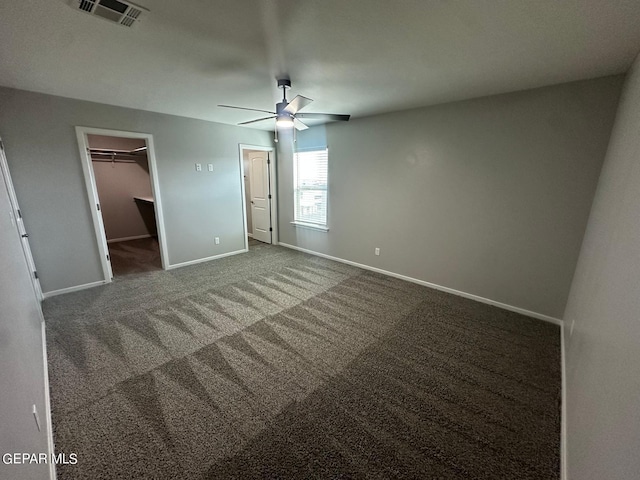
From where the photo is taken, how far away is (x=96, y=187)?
362 centimetres

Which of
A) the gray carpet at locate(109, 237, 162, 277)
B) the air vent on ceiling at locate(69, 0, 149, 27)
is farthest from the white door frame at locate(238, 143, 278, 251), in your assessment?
the air vent on ceiling at locate(69, 0, 149, 27)

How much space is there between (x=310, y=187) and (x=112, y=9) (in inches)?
141

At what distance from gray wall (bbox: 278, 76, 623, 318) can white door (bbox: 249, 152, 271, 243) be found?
1818 millimetres

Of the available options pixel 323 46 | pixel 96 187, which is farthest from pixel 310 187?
pixel 96 187

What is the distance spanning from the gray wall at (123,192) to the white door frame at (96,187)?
198 cm

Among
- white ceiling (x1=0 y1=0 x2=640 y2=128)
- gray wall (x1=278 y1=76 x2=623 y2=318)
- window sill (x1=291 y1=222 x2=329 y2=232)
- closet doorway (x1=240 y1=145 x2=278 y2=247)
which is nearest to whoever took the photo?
white ceiling (x1=0 y1=0 x2=640 y2=128)

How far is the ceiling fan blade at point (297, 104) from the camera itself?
2.32m

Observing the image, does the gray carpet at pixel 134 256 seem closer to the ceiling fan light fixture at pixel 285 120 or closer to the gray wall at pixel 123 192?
the gray wall at pixel 123 192

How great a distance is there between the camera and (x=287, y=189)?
5.30 m

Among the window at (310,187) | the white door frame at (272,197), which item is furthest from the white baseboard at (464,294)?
the white door frame at (272,197)

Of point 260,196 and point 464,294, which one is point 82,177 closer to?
point 260,196

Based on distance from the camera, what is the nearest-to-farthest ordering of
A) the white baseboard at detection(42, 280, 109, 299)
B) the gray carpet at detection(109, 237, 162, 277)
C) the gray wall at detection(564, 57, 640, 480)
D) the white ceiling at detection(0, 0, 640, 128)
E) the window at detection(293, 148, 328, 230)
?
the gray wall at detection(564, 57, 640, 480) → the white ceiling at detection(0, 0, 640, 128) → the white baseboard at detection(42, 280, 109, 299) → the gray carpet at detection(109, 237, 162, 277) → the window at detection(293, 148, 328, 230)

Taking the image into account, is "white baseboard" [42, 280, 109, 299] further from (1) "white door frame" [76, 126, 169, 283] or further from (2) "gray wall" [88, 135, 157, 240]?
(2) "gray wall" [88, 135, 157, 240]

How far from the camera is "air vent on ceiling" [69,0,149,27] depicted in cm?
137
